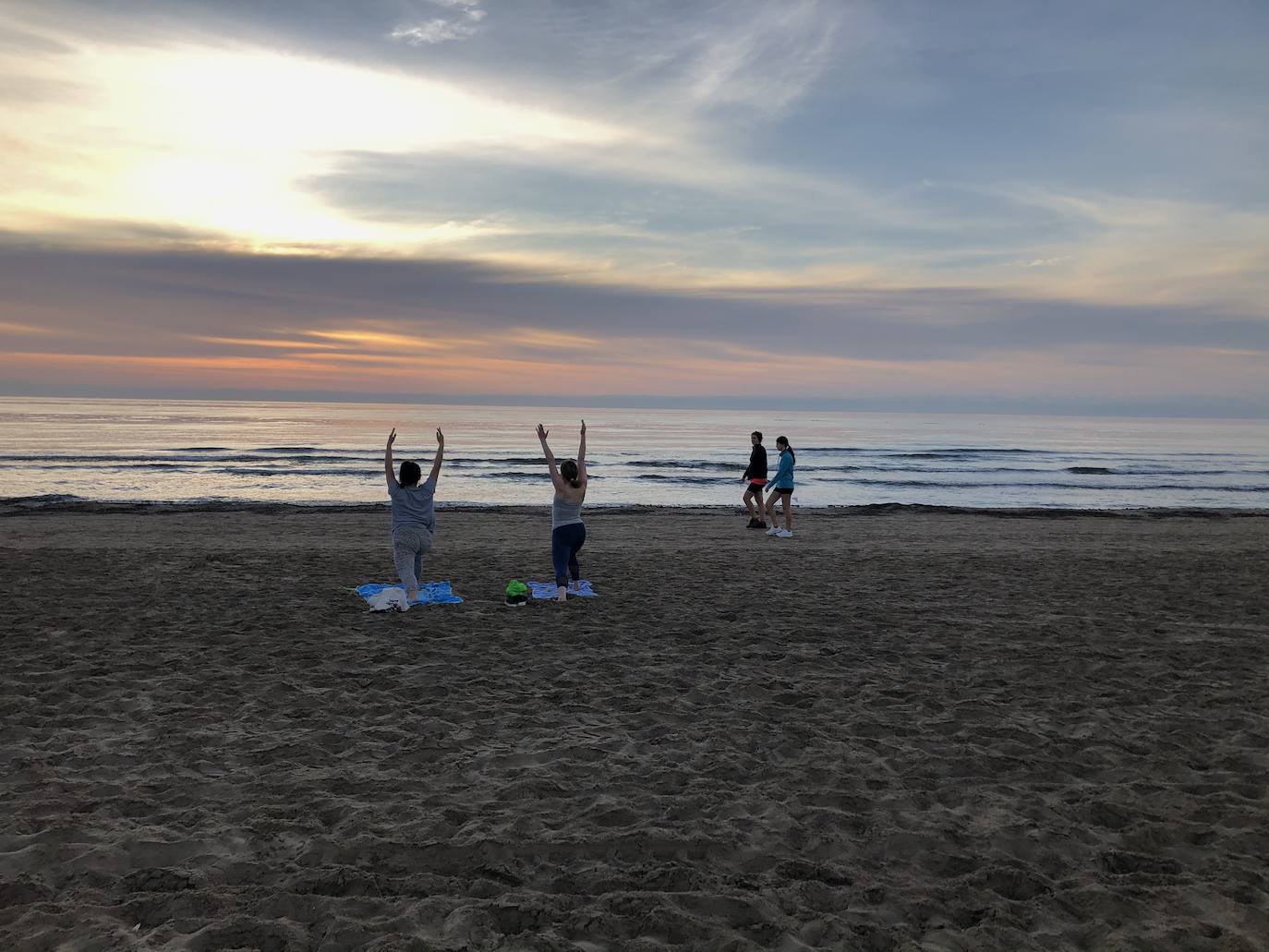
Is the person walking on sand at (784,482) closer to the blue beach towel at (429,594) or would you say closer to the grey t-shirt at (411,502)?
the blue beach towel at (429,594)

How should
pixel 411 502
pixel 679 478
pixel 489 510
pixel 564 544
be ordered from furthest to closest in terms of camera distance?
pixel 679 478, pixel 489 510, pixel 564 544, pixel 411 502

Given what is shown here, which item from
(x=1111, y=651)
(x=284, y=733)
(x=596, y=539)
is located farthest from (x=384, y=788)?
(x=596, y=539)

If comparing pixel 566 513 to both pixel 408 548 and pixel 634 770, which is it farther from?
pixel 634 770

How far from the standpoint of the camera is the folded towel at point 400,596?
907 cm

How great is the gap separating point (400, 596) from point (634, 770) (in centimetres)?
496

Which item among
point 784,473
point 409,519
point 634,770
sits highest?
point 784,473

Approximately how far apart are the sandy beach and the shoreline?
35.7 ft

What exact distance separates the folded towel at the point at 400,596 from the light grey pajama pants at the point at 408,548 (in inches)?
6.7

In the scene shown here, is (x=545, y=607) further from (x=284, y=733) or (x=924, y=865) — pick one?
(x=924, y=865)

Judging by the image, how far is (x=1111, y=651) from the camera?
25.1 feet

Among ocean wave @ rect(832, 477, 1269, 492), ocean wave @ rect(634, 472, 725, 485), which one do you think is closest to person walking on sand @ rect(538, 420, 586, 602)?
ocean wave @ rect(634, 472, 725, 485)

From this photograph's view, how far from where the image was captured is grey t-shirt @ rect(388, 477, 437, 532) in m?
9.31

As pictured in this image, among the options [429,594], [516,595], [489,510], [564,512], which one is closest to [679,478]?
[489,510]

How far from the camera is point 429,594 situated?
32.6ft
